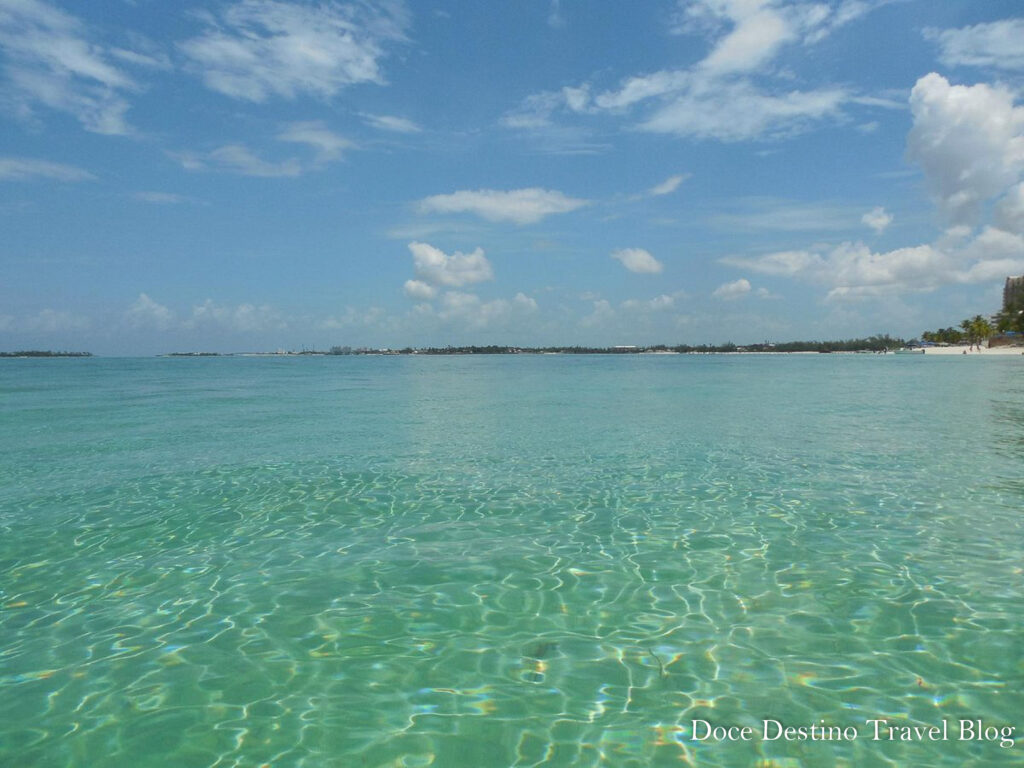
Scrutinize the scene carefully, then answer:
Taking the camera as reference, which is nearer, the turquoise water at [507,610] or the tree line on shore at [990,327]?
the turquoise water at [507,610]

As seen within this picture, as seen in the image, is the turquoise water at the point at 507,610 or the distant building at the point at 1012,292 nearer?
the turquoise water at the point at 507,610

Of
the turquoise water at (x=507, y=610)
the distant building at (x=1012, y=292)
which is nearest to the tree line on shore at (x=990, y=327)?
the distant building at (x=1012, y=292)

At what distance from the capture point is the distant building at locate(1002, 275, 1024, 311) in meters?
144

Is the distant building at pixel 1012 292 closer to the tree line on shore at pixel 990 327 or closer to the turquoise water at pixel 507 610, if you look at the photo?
the tree line on shore at pixel 990 327

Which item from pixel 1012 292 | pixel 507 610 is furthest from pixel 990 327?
pixel 507 610

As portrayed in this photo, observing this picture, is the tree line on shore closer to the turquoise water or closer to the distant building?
the distant building

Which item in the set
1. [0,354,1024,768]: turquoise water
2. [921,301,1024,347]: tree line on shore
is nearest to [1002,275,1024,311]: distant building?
[921,301,1024,347]: tree line on shore

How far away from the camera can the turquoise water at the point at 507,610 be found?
4.33m

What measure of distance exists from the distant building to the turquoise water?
171 metres

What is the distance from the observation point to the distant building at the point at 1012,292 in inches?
5680

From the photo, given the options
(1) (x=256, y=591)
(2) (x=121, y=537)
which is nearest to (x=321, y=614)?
(1) (x=256, y=591)

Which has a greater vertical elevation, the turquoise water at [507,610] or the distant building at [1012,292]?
the distant building at [1012,292]

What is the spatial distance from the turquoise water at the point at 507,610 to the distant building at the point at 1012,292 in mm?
171127

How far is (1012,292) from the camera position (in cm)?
15188
